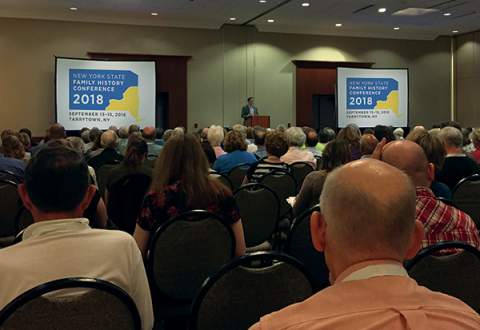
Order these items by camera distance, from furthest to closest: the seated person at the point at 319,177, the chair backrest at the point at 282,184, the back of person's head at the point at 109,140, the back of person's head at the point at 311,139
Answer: the back of person's head at the point at 311,139 → the back of person's head at the point at 109,140 → the chair backrest at the point at 282,184 → the seated person at the point at 319,177

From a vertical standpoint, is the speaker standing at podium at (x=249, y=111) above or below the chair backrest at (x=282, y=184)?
above

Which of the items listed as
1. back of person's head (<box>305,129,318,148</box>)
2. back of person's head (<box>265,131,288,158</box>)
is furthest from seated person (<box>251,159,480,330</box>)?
back of person's head (<box>305,129,318,148</box>)

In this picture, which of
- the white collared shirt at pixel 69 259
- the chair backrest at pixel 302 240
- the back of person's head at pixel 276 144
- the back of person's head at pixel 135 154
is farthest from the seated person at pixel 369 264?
the back of person's head at pixel 276 144

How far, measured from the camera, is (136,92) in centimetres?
1351

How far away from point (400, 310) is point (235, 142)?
15.7 feet

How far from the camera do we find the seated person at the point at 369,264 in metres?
0.96

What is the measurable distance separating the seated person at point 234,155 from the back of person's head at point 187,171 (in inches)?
101

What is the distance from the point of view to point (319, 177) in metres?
3.69

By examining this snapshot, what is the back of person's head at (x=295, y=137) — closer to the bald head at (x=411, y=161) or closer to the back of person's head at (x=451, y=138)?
the back of person's head at (x=451, y=138)

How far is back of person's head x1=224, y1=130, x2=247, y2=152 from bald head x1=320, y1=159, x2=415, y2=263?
4.61 metres

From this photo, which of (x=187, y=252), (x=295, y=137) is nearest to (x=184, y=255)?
(x=187, y=252)

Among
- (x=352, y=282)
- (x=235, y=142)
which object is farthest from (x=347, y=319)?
(x=235, y=142)

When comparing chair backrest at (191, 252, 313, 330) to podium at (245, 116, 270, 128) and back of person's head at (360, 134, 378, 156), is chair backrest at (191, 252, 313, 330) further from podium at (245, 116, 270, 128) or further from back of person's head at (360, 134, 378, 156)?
podium at (245, 116, 270, 128)

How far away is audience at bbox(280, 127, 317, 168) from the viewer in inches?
242
